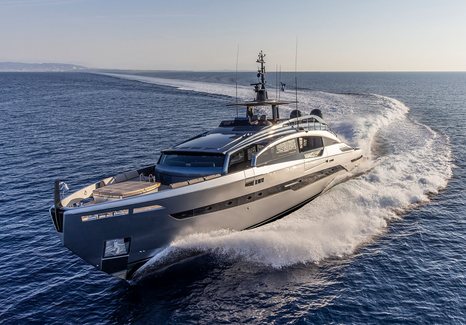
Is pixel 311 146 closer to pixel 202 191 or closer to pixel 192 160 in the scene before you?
pixel 192 160

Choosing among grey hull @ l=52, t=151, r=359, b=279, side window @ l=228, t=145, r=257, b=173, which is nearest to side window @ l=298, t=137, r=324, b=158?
grey hull @ l=52, t=151, r=359, b=279

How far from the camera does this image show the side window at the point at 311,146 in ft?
62.7

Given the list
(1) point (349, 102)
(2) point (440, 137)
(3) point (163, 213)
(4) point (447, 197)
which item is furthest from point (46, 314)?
(1) point (349, 102)

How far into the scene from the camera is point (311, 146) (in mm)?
19750

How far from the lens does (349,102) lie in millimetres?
57094

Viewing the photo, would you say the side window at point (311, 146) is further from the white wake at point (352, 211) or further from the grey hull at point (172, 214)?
the white wake at point (352, 211)

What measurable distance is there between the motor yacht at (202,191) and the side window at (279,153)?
4cm

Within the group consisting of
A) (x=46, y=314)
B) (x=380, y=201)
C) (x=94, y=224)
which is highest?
(x=94, y=224)

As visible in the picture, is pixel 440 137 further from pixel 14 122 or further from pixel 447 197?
pixel 14 122

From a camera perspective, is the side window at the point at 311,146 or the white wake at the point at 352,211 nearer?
the white wake at the point at 352,211

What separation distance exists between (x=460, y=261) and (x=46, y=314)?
14.5 meters

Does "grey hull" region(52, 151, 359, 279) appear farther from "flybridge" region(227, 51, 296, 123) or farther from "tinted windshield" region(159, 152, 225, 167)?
"flybridge" region(227, 51, 296, 123)

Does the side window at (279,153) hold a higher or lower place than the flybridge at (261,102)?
lower

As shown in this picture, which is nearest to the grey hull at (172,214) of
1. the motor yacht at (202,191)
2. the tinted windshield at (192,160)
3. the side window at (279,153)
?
the motor yacht at (202,191)
